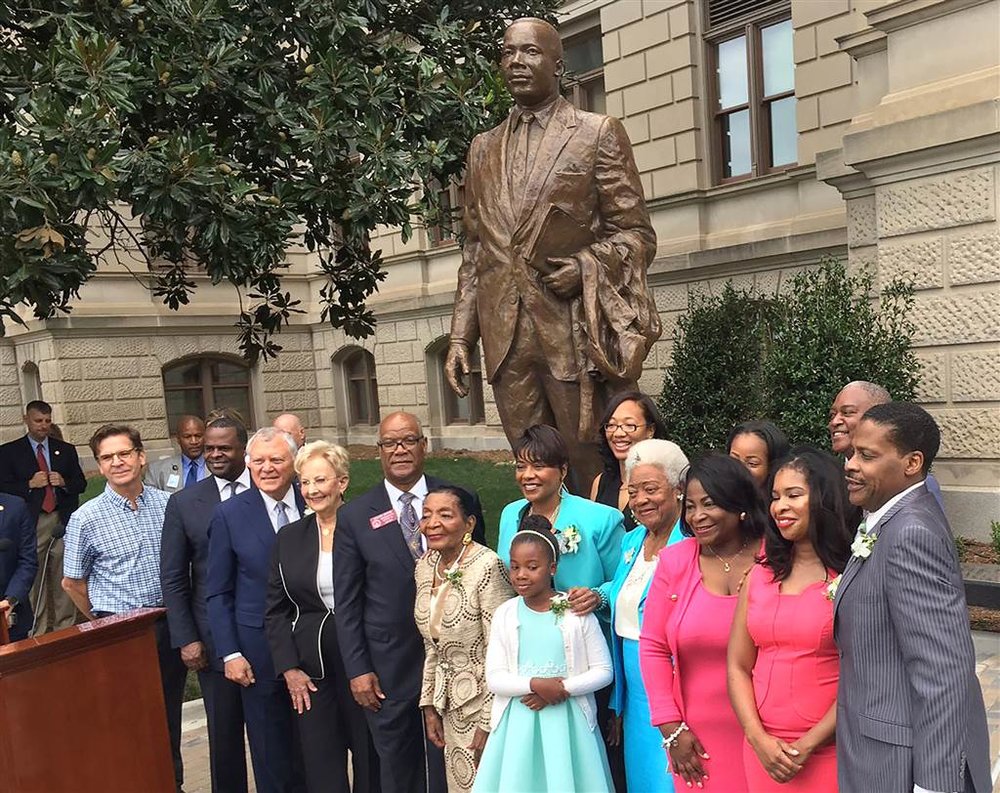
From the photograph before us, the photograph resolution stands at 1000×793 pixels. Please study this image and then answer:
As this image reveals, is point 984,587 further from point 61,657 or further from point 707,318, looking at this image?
point 61,657

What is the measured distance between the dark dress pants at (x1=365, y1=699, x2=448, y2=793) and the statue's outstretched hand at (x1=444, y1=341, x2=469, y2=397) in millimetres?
1870

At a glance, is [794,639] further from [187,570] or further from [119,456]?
[119,456]

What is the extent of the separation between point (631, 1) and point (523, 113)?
39.8 ft

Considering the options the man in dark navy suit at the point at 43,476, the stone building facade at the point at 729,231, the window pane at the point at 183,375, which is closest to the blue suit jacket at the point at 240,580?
the man in dark navy suit at the point at 43,476

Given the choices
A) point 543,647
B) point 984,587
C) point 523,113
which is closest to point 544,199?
point 523,113

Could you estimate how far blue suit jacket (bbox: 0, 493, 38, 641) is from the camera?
5.84 meters

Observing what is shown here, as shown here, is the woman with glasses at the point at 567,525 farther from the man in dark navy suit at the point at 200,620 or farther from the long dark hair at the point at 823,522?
the man in dark navy suit at the point at 200,620

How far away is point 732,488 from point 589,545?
831mm

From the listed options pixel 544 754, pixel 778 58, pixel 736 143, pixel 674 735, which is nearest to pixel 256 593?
pixel 544 754

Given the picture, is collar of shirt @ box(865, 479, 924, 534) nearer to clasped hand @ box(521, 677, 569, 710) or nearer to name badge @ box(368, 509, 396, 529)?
clasped hand @ box(521, 677, 569, 710)

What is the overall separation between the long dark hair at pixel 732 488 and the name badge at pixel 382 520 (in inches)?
53.3

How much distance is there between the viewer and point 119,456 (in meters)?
5.11

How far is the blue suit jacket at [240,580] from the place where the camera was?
4.71m

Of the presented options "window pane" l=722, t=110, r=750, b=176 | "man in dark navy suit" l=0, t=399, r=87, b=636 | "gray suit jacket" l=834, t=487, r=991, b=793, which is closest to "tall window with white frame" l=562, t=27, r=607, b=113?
"window pane" l=722, t=110, r=750, b=176
